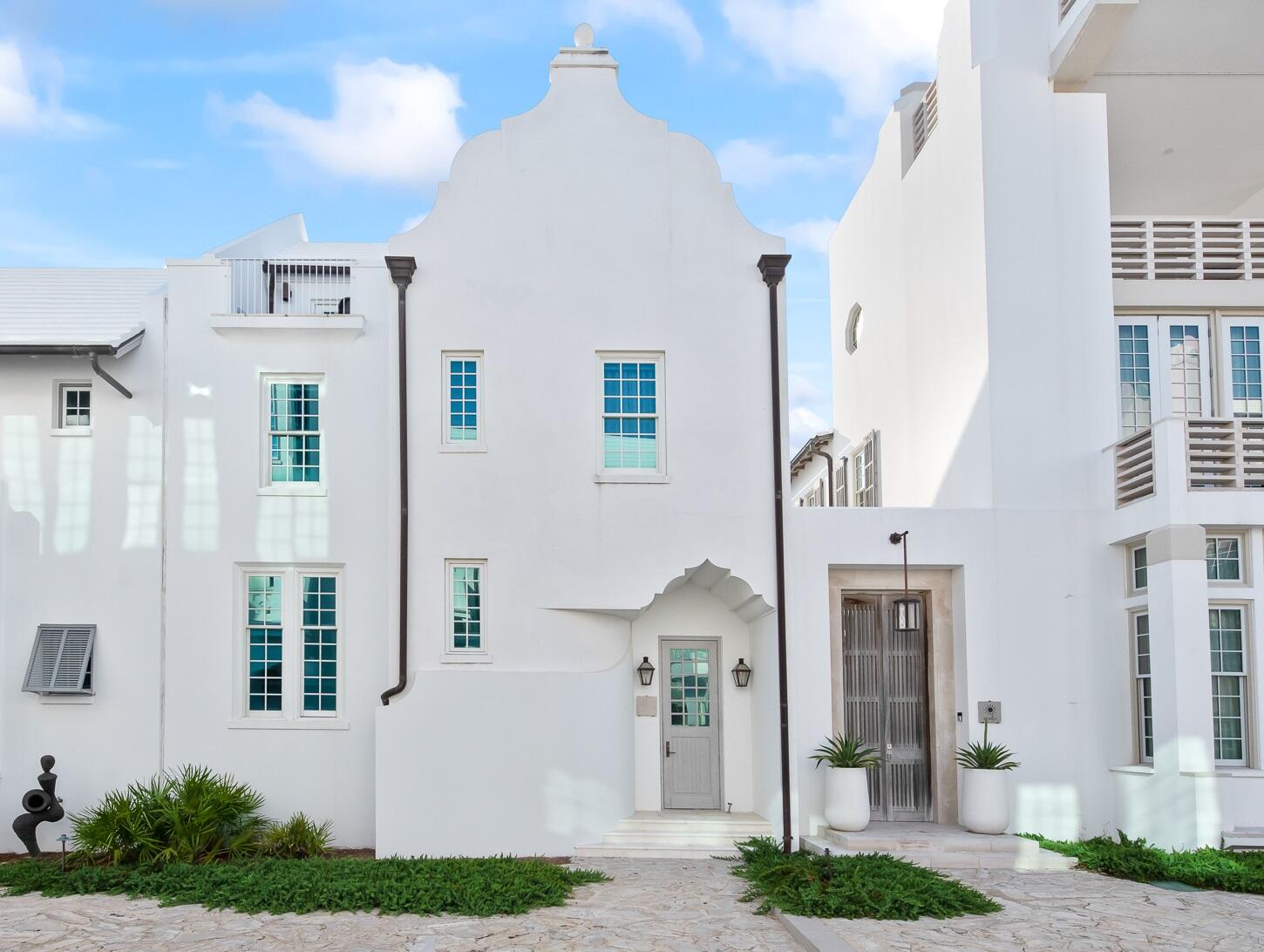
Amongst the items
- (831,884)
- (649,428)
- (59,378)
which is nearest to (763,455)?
(649,428)

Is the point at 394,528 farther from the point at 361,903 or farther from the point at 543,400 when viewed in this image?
the point at 361,903

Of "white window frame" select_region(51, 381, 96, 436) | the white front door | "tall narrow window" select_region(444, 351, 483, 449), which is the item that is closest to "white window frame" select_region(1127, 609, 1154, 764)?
the white front door

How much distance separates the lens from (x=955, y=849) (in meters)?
14.8

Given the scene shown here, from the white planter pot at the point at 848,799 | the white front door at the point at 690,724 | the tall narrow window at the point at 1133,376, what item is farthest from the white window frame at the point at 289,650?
the tall narrow window at the point at 1133,376

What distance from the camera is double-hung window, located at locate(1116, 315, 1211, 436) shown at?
17.4 meters

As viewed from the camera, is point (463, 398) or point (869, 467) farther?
point (869, 467)

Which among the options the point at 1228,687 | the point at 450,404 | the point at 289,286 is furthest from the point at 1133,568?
the point at 289,286

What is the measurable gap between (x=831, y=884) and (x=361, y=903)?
14.5 feet

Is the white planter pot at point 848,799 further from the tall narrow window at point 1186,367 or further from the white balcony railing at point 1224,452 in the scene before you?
the tall narrow window at point 1186,367

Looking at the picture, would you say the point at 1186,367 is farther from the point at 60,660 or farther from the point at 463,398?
the point at 60,660

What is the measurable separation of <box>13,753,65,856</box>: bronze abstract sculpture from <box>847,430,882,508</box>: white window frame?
1257cm

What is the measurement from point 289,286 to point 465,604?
17.0ft

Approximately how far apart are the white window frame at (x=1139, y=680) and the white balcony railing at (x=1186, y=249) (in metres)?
4.64

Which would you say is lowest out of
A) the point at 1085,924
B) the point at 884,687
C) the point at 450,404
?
the point at 1085,924
